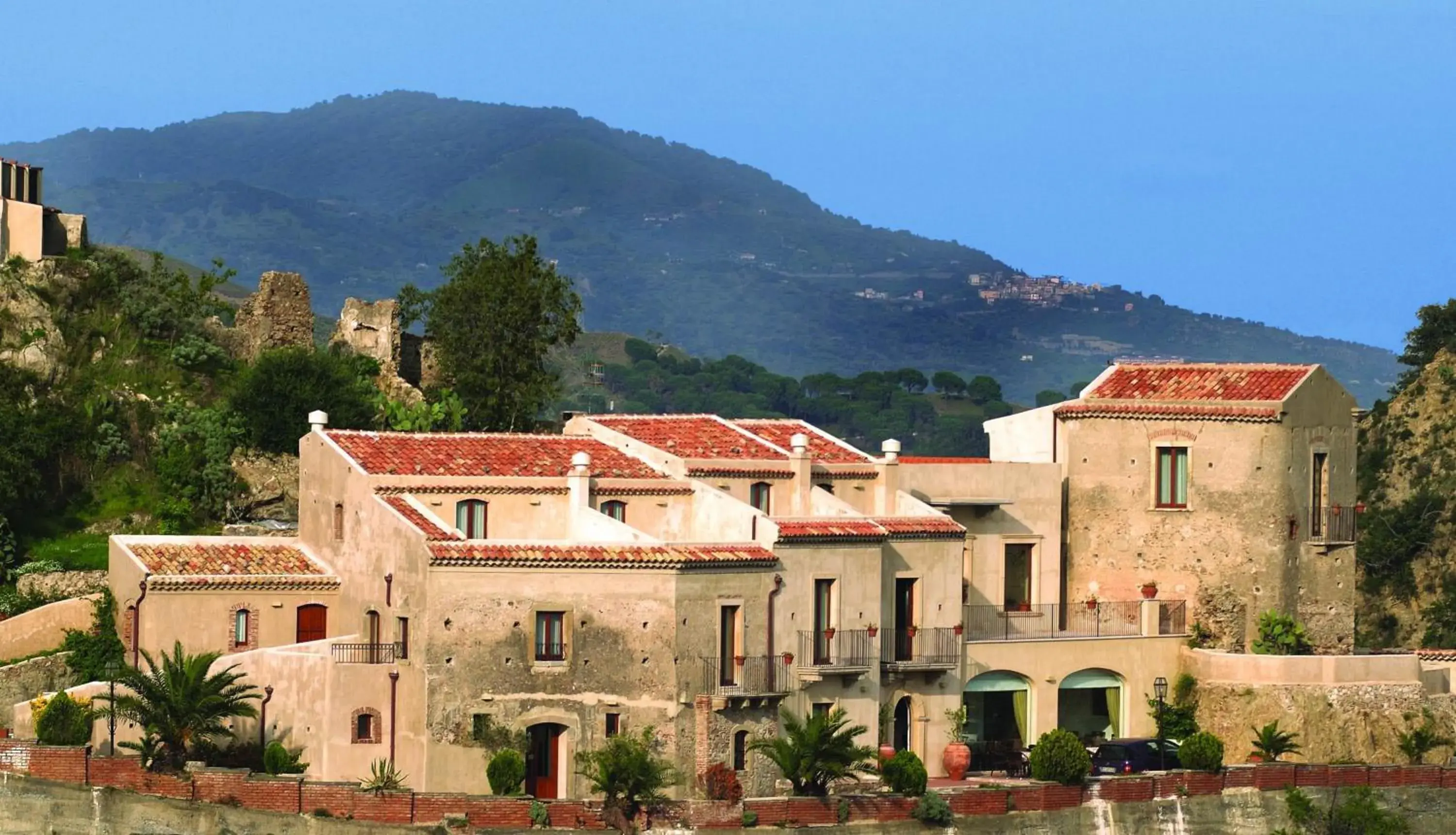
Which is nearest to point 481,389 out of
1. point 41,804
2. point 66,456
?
point 66,456

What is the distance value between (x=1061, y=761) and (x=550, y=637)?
12263mm

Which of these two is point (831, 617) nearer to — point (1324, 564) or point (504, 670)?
point (504, 670)

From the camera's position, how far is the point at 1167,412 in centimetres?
6812

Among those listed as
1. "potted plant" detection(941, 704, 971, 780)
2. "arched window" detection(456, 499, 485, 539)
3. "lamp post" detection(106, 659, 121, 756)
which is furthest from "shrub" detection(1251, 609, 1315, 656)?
"lamp post" detection(106, 659, 121, 756)

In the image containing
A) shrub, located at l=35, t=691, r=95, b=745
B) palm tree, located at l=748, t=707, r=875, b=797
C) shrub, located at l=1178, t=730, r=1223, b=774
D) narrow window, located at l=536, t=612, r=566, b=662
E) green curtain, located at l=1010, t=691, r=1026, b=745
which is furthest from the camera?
green curtain, located at l=1010, t=691, r=1026, b=745

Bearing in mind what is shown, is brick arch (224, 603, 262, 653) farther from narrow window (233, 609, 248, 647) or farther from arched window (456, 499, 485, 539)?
arched window (456, 499, 485, 539)

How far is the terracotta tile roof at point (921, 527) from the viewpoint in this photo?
2441 inches

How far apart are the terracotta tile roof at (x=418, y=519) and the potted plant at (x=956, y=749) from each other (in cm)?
1317

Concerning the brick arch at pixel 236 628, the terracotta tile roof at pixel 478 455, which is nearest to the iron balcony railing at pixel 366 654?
the brick arch at pixel 236 628

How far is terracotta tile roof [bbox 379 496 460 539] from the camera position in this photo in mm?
56625

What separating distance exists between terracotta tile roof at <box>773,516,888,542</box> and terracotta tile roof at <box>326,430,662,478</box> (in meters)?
5.96

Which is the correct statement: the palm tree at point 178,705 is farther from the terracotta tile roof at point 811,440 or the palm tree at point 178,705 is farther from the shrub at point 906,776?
the terracotta tile roof at point 811,440

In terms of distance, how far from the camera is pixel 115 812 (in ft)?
172

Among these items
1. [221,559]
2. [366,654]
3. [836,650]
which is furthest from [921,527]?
[221,559]
